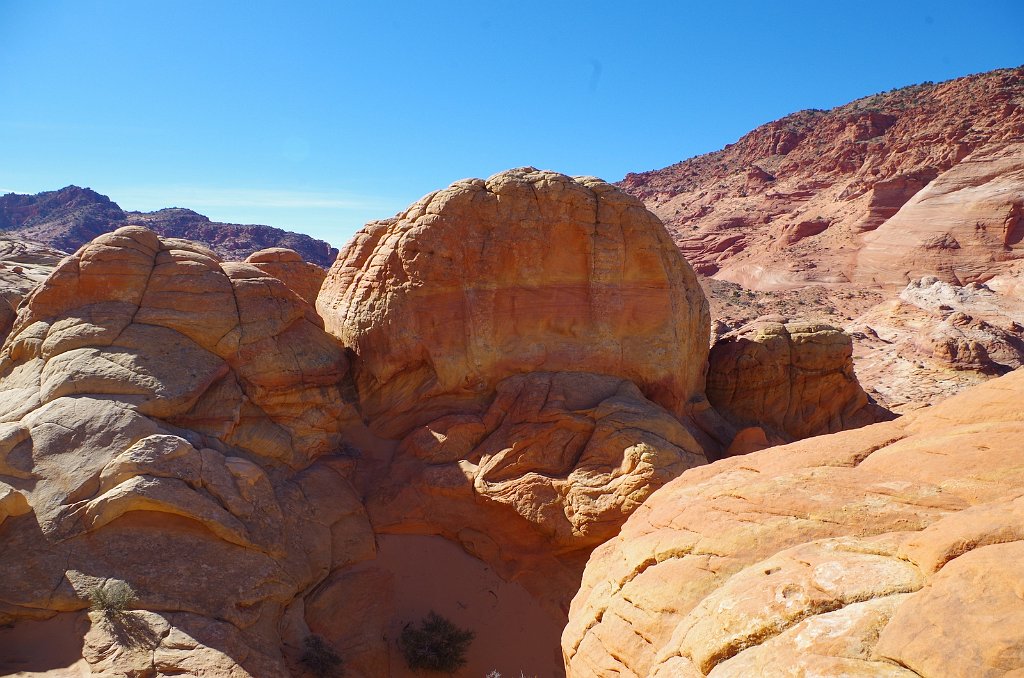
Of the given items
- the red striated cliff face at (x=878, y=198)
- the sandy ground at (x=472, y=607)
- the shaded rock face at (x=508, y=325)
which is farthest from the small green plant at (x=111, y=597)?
the red striated cliff face at (x=878, y=198)

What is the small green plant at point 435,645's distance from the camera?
27.0ft

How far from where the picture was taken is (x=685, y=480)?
6793 mm

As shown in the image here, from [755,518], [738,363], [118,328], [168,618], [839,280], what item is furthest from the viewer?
[839,280]

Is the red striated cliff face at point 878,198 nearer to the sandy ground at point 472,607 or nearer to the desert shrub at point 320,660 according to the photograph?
the sandy ground at point 472,607

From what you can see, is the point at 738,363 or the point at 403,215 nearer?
the point at 403,215

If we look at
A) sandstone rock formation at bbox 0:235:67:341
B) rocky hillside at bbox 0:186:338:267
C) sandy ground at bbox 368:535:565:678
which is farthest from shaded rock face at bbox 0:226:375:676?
rocky hillside at bbox 0:186:338:267

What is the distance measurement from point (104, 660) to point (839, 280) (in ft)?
142

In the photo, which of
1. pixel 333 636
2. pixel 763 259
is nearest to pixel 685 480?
pixel 333 636

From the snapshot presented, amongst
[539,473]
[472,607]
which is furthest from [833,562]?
[472,607]

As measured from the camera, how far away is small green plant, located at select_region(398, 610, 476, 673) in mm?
8227

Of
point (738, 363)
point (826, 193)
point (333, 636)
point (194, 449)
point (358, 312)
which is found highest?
point (826, 193)

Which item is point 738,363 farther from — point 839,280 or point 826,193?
point 826,193

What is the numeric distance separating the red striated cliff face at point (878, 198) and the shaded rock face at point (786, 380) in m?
26.3

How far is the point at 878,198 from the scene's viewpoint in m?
45.0
